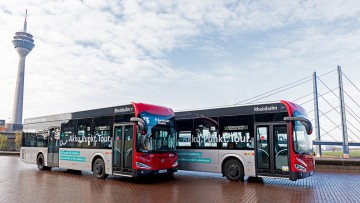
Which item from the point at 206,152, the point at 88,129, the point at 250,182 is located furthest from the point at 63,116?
the point at 250,182

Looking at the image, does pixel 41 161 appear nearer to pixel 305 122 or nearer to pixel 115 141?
pixel 115 141

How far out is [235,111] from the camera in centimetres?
1280

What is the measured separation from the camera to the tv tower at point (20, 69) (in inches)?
5866

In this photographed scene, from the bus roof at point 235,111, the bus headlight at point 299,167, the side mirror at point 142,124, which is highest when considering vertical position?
the bus roof at point 235,111

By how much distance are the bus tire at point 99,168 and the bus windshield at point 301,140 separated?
7.70m

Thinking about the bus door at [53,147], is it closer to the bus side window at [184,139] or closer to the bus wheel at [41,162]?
the bus wheel at [41,162]

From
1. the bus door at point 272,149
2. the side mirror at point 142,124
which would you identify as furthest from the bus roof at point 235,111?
the side mirror at point 142,124

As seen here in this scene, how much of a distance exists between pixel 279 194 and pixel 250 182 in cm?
272

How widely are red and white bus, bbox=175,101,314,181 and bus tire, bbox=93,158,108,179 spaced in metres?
3.52

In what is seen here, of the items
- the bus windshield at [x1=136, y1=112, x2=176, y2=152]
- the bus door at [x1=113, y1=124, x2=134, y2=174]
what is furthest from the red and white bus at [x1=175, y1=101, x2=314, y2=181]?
the bus door at [x1=113, y1=124, x2=134, y2=174]

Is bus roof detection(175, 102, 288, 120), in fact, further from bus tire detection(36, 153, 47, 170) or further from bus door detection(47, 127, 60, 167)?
bus tire detection(36, 153, 47, 170)

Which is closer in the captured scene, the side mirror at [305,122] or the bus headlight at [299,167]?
the bus headlight at [299,167]

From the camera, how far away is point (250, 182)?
40.5ft

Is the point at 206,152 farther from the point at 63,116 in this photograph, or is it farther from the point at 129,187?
the point at 63,116
